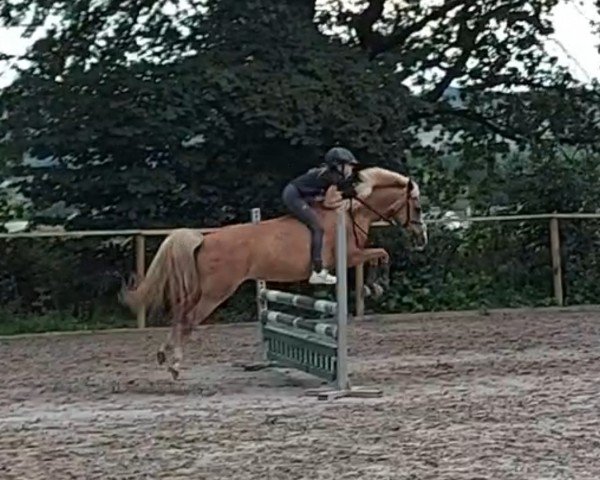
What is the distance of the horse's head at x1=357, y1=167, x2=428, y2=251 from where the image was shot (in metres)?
9.66

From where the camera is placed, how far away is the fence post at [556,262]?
1530 centimetres

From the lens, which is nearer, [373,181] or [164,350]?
[164,350]

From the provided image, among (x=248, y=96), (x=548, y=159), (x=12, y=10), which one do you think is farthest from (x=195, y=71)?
(x=548, y=159)

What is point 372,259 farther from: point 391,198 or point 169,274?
point 169,274

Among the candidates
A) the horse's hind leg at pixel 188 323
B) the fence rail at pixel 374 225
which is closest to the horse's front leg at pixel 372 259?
the horse's hind leg at pixel 188 323

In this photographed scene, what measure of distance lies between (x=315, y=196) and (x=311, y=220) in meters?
0.19

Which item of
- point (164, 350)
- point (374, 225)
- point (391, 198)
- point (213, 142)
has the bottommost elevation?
point (164, 350)

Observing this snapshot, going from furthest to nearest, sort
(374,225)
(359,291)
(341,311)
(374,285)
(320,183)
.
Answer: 1. (374,225)
2. (359,291)
3. (374,285)
4. (320,183)
5. (341,311)

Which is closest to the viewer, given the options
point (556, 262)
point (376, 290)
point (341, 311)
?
point (341, 311)

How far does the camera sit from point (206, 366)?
1027cm

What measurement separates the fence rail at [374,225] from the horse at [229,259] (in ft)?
11.1

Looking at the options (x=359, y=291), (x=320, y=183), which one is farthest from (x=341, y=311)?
(x=359, y=291)

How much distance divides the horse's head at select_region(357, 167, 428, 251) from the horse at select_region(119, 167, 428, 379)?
1 centimetres

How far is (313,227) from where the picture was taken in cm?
934
